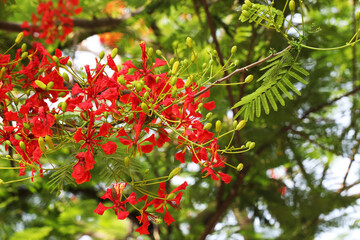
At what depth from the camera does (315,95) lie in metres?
1.63

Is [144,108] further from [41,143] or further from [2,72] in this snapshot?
[2,72]

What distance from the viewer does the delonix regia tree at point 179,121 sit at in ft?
2.42

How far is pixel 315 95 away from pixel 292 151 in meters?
0.23

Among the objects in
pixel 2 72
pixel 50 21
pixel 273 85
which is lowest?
pixel 273 85

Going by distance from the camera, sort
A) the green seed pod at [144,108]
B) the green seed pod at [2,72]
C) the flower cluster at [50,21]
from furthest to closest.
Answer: the flower cluster at [50,21] < the green seed pod at [2,72] < the green seed pod at [144,108]

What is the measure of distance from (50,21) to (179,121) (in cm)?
142

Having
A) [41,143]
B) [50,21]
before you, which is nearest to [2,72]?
[41,143]

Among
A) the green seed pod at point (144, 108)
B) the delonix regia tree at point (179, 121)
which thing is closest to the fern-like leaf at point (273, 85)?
the delonix regia tree at point (179, 121)

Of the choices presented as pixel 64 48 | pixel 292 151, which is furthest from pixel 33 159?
pixel 64 48

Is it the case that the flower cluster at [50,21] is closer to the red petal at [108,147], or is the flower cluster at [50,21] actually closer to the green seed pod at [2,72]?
the green seed pod at [2,72]

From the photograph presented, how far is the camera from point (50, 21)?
1.94m

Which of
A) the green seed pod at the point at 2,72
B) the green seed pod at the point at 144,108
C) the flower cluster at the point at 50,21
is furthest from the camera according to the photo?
the flower cluster at the point at 50,21

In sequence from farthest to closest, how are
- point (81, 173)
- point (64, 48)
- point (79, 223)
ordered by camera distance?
point (64, 48) → point (79, 223) → point (81, 173)

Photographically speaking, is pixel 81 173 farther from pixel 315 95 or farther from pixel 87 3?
pixel 87 3
